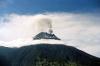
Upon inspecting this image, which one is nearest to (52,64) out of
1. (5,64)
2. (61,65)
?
(61,65)

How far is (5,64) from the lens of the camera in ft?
655

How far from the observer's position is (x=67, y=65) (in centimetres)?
18312

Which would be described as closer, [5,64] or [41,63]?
→ [41,63]

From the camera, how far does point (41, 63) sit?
187 meters

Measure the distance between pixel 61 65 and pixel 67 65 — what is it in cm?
399

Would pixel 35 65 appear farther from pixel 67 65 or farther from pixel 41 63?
pixel 67 65

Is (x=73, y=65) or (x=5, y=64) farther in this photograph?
(x=5, y=64)

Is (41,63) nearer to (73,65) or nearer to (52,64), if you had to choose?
(52,64)

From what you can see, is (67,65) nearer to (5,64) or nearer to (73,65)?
(73,65)

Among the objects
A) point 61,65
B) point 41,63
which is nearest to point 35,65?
point 41,63

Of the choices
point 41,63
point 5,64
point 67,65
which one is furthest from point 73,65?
point 5,64

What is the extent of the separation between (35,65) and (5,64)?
77.5ft

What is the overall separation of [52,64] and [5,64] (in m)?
36.5

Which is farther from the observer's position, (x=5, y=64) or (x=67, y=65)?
(x=5, y=64)
